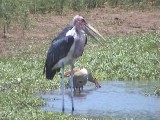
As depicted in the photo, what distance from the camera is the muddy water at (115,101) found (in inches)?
400

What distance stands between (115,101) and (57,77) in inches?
113

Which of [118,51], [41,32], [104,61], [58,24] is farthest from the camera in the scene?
[58,24]

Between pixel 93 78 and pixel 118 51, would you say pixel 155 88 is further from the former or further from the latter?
pixel 118 51

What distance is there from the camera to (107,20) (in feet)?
79.5

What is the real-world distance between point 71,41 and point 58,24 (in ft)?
41.6

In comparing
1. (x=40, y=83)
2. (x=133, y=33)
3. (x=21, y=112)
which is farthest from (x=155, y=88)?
(x=133, y=33)

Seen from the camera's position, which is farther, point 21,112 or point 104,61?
point 104,61

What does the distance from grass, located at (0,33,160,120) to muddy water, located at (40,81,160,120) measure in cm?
42

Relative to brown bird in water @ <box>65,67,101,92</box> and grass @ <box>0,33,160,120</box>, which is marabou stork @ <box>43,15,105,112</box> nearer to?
grass @ <box>0,33,160,120</box>

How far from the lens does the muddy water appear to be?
33.4ft

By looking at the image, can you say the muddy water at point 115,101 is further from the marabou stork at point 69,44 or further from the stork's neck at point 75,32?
the stork's neck at point 75,32

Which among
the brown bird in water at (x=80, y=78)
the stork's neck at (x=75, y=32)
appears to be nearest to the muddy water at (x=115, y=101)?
the brown bird in water at (x=80, y=78)

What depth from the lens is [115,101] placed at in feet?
37.4

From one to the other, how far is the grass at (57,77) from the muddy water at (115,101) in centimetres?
42
